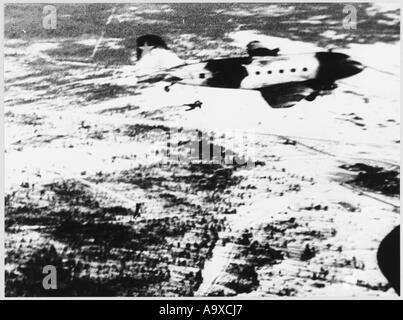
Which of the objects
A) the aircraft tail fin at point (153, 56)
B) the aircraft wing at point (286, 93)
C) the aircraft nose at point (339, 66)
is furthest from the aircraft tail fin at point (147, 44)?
the aircraft nose at point (339, 66)

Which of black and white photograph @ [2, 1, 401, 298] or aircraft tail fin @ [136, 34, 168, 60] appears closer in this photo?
black and white photograph @ [2, 1, 401, 298]

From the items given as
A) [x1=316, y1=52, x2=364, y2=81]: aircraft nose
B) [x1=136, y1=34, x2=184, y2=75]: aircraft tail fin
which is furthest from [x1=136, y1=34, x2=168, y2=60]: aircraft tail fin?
[x1=316, y1=52, x2=364, y2=81]: aircraft nose

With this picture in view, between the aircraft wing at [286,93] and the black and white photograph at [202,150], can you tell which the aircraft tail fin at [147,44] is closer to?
the black and white photograph at [202,150]

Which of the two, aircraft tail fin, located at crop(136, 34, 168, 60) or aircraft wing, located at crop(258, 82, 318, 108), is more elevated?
aircraft tail fin, located at crop(136, 34, 168, 60)

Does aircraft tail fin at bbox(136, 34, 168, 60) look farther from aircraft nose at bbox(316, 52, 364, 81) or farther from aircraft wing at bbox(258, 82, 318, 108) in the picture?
aircraft nose at bbox(316, 52, 364, 81)

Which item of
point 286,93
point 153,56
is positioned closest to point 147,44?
point 153,56

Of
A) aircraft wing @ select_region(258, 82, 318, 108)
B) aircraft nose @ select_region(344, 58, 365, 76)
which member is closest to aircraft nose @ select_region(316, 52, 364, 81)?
aircraft nose @ select_region(344, 58, 365, 76)

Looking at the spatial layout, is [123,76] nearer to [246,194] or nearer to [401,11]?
[246,194]
